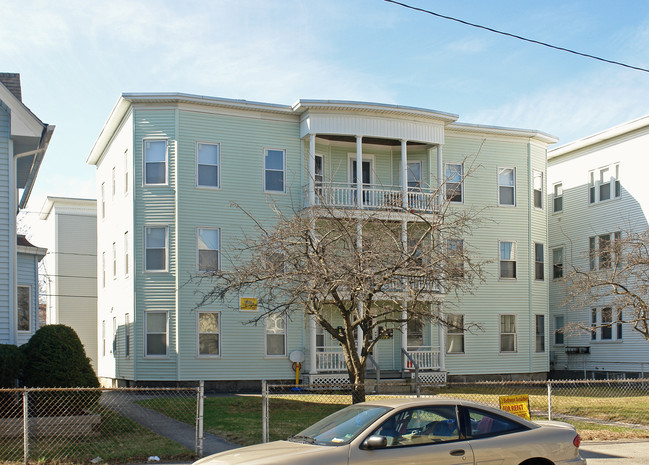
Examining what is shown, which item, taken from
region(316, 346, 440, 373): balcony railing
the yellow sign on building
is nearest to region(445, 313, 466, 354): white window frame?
region(316, 346, 440, 373): balcony railing

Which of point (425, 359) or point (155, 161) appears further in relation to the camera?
point (425, 359)

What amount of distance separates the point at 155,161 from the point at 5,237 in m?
8.65

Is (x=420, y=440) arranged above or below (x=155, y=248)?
below

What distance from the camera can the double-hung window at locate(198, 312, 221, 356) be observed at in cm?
2431

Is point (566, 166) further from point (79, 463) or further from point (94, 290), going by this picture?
point (79, 463)

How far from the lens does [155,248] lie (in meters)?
24.6

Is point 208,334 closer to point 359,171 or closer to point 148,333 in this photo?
point 148,333

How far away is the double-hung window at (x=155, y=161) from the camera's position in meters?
24.6

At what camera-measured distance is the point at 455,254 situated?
14953mm

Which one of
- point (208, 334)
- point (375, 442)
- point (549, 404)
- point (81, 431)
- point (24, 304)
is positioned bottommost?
point (81, 431)

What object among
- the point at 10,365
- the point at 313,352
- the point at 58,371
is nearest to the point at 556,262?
the point at 313,352

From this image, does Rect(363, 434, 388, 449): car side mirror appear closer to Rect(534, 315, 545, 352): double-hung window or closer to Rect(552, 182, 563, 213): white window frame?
Rect(534, 315, 545, 352): double-hung window

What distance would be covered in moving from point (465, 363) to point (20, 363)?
17.7 meters

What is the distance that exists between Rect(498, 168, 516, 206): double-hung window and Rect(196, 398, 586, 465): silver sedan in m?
20.7
